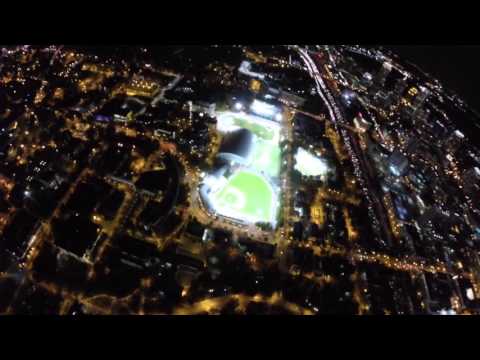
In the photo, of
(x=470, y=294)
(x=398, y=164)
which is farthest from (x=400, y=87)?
(x=470, y=294)

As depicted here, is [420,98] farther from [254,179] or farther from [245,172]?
[245,172]

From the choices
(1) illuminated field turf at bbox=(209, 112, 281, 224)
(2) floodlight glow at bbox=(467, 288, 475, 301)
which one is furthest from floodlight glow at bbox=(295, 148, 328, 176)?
(2) floodlight glow at bbox=(467, 288, 475, 301)

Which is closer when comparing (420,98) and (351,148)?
(351,148)

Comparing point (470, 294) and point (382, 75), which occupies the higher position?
point (382, 75)

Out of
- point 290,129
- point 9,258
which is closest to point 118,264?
point 9,258

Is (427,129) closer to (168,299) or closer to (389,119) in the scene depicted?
(389,119)

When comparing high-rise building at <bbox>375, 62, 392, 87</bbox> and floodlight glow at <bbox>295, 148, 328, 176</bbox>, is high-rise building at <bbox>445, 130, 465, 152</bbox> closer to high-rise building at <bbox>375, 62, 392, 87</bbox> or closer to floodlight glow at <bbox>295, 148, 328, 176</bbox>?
high-rise building at <bbox>375, 62, 392, 87</bbox>

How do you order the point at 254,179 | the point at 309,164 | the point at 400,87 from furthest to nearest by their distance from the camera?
the point at 400,87
the point at 309,164
the point at 254,179
